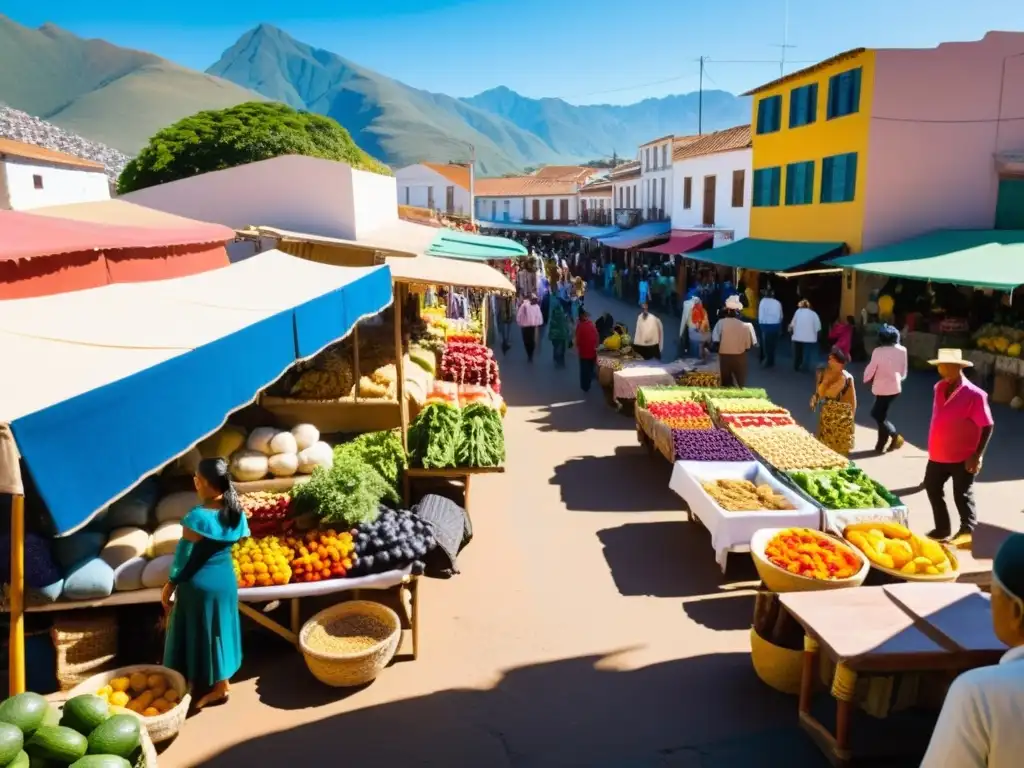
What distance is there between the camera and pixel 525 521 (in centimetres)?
792

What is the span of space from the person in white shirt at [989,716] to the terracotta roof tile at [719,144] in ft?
85.7

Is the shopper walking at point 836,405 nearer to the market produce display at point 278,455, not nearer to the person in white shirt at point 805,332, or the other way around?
the market produce display at point 278,455

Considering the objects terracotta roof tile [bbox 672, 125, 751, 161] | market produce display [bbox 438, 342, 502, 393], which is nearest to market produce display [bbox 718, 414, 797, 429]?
market produce display [bbox 438, 342, 502, 393]

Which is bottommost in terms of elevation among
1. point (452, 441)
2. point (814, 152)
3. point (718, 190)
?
point (452, 441)

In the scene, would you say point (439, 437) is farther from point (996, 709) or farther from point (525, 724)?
point (996, 709)

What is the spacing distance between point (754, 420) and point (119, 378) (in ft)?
23.3

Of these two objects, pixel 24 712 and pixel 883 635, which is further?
pixel 883 635

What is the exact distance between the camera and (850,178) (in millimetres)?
18406

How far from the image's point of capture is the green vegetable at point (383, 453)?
684 centimetres

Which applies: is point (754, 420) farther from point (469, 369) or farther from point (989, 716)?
point (989, 716)

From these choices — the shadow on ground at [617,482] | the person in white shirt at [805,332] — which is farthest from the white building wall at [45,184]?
the shadow on ground at [617,482]

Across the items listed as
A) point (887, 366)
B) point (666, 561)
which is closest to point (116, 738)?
point (666, 561)

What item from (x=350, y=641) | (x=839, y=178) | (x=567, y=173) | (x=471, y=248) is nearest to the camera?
(x=350, y=641)

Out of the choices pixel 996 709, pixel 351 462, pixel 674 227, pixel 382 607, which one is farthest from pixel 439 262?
pixel 674 227
